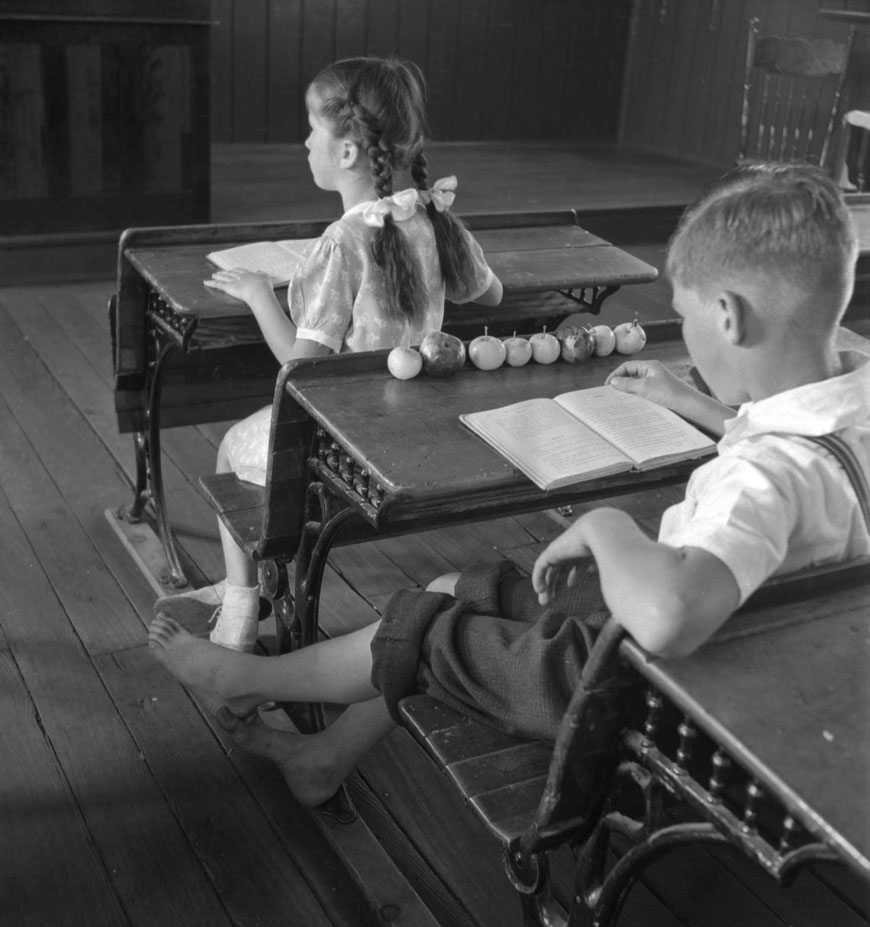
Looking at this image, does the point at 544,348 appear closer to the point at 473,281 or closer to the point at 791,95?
the point at 473,281

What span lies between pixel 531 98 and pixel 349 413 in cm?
585

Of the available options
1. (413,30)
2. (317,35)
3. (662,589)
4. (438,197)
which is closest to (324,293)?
(438,197)

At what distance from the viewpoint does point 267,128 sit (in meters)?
6.43

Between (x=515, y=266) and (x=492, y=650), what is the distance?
132 centimetres

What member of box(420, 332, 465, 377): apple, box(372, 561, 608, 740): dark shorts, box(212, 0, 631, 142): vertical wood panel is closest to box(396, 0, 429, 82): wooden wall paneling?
box(212, 0, 631, 142): vertical wood panel

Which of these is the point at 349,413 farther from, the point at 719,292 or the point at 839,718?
the point at 839,718

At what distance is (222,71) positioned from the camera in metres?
6.22

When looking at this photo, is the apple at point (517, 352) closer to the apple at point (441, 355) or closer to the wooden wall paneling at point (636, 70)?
the apple at point (441, 355)

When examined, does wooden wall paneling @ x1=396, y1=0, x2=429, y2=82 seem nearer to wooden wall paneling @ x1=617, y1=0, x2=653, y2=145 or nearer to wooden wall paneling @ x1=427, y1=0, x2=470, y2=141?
wooden wall paneling @ x1=427, y1=0, x2=470, y2=141

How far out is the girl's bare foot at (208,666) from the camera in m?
1.83

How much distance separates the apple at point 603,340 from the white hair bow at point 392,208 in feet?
1.25

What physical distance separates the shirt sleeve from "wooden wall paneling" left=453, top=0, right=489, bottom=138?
6051 millimetres

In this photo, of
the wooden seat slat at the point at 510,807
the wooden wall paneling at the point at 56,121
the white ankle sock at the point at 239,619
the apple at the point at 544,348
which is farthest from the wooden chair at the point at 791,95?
the wooden seat slat at the point at 510,807

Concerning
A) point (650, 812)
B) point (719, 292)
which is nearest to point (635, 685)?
point (650, 812)
